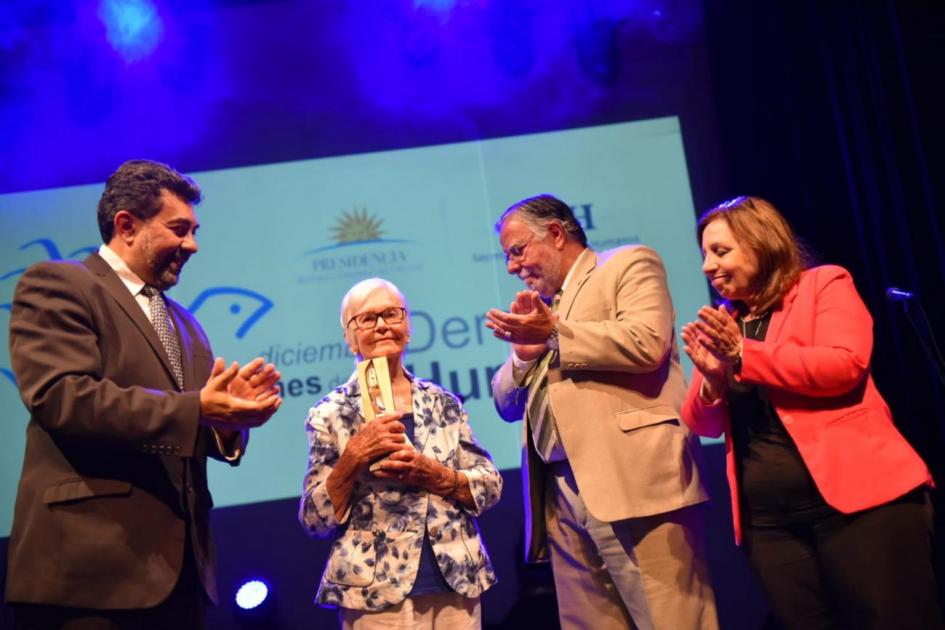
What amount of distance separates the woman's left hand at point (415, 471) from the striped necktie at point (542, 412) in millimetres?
354

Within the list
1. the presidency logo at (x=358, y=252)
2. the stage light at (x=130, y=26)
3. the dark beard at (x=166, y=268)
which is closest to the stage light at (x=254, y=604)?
the presidency logo at (x=358, y=252)

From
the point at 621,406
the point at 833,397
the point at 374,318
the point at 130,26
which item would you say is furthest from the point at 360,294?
the point at 130,26

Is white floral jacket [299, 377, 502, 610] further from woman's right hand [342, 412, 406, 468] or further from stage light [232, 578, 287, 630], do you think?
stage light [232, 578, 287, 630]

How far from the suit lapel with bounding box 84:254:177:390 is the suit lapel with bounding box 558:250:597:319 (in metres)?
1.26

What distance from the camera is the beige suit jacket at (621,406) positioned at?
2340 mm

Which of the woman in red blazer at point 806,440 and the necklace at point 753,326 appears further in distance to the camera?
the necklace at point 753,326

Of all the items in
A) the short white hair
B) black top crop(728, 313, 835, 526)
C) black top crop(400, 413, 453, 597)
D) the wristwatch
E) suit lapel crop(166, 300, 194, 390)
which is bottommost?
black top crop(400, 413, 453, 597)

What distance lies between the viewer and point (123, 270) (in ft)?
6.81

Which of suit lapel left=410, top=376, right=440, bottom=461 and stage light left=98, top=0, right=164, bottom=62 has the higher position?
stage light left=98, top=0, right=164, bottom=62

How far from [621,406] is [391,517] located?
761mm

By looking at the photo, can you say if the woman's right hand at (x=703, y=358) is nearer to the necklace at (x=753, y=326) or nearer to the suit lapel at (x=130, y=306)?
the necklace at (x=753, y=326)

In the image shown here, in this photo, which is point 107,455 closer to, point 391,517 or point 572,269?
point 391,517

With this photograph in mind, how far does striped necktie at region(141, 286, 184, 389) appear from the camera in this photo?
2.04m

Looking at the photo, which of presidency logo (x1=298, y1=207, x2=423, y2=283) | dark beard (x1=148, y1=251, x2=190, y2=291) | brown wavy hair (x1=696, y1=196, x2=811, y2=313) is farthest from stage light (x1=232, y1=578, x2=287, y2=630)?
brown wavy hair (x1=696, y1=196, x2=811, y2=313)
